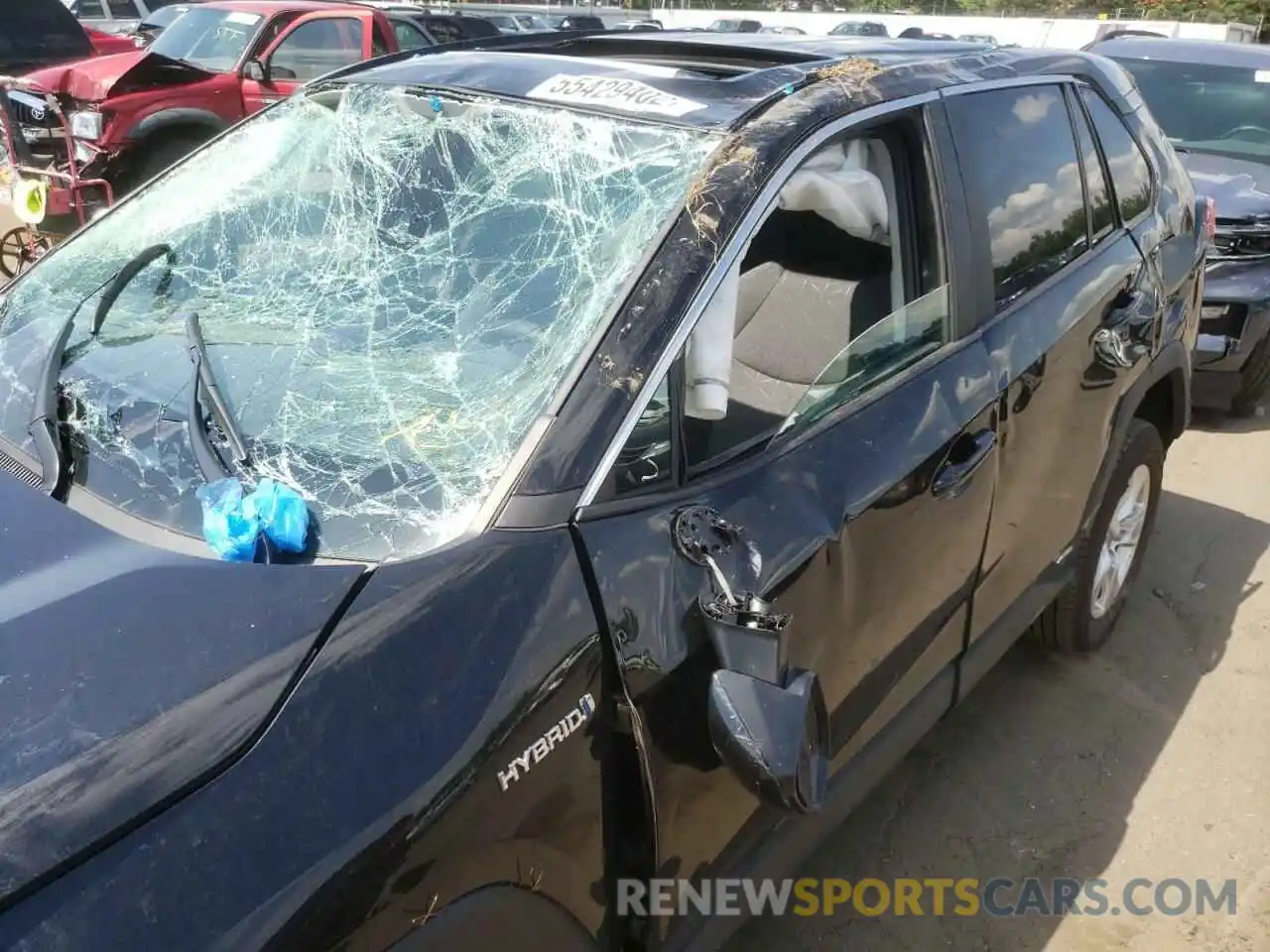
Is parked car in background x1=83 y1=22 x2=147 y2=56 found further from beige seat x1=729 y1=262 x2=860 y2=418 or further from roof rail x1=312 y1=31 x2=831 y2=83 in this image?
beige seat x1=729 y1=262 x2=860 y2=418

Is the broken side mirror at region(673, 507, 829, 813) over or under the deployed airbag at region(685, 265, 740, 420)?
→ under

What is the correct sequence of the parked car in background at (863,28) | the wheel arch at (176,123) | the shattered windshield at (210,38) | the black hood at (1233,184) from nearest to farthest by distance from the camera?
the black hood at (1233,184) < the wheel arch at (176,123) < the shattered windshield at (210,38) < the parked car in background at (863,28)

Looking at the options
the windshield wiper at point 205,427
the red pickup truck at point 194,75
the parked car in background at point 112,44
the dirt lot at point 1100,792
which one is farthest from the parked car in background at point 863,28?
the windshield wiper at point 205,427

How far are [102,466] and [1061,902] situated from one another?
2.34 m

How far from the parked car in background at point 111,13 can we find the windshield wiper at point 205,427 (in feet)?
48.3

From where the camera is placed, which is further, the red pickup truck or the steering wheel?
the red pickup truck

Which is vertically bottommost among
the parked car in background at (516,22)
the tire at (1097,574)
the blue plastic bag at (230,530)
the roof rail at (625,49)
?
the tire at (1097,574)

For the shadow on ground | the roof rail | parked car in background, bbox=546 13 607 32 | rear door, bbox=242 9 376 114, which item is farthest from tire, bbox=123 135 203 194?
parked car in background, bbox=546 13 607 32

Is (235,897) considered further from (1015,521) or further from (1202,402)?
(1202,402)

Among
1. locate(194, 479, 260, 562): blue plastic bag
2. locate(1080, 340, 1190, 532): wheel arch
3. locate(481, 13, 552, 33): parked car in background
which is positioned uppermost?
locate(194, 479, 260, 562): blue plastic bag

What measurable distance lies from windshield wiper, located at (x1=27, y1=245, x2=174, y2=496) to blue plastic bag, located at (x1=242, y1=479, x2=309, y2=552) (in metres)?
0.42

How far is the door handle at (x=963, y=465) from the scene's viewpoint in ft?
7.38

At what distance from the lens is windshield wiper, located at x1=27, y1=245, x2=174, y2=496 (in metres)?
1.76

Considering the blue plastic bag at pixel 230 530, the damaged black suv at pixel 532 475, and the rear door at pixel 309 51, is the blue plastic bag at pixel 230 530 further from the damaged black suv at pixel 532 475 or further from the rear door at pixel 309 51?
the rear door at pixel 309 51
